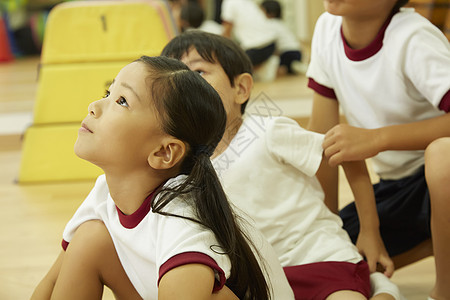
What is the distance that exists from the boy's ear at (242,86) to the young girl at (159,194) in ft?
0.85

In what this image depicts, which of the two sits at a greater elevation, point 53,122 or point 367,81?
point 367,81

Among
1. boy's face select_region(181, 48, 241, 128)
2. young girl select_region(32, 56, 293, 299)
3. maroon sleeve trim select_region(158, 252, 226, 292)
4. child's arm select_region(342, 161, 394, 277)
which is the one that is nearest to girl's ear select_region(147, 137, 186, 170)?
young girl select_region(32, 56, 293, 299)

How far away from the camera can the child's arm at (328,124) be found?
1.30 metres

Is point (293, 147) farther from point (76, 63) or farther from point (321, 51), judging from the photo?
point (76, 63)

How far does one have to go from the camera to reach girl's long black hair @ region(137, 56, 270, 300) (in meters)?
0.85

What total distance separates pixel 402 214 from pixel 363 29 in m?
0.40

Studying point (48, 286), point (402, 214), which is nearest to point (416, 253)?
point (402, 214)

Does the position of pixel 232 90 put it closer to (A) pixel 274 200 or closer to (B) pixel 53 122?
(A) pixel 274 200

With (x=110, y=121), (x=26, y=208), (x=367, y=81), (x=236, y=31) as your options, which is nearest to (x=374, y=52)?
(x=367, y=81)

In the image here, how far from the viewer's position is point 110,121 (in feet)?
2.85

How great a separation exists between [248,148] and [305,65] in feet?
8.90

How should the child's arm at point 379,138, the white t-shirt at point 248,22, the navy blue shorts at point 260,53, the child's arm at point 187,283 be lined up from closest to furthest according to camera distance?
the child's arm at point 187,283, the child's arm at point 379,138, the white t-shirt at point 248,22, the navy blue shorts at point 260,53

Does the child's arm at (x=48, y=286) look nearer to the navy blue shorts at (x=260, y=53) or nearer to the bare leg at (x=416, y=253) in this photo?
the bare leg at (x=416, y=253)

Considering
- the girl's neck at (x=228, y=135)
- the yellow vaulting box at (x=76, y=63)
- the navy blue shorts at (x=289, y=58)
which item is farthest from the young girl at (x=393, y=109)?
the navy blue shorts at (x=289, y=58)
